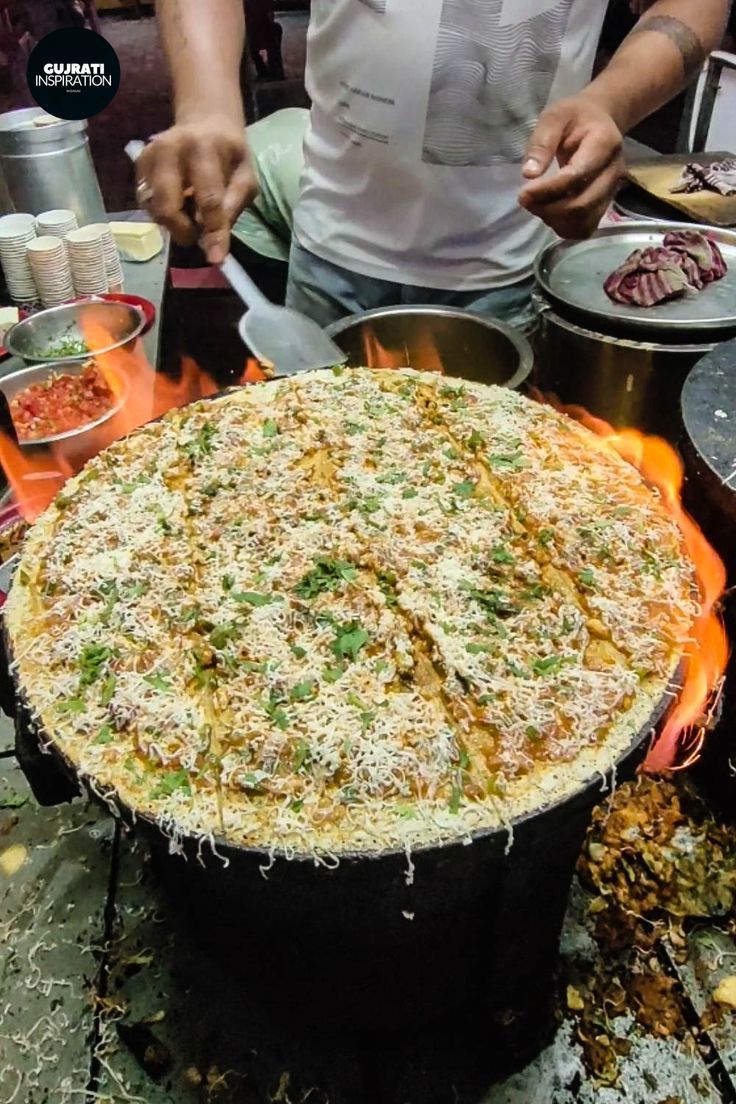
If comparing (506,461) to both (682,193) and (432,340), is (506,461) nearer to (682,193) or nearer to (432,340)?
(432,340)

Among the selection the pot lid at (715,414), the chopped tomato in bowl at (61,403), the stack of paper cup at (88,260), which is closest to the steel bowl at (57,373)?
the chopped tomato in bowl at (61,403)

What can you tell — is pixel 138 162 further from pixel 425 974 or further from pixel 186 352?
pixel 186 352

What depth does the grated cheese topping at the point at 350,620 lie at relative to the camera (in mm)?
1592

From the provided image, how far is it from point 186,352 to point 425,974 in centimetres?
469

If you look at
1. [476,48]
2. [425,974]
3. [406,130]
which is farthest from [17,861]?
[476,48]

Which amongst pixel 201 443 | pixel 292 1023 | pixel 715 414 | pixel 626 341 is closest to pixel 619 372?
pixel 626 341

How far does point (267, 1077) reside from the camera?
7.59ft

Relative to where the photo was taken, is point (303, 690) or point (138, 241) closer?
point (303, 690)

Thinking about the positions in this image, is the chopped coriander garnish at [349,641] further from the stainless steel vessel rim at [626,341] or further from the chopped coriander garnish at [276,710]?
the stainless steel vessel rim at [626,341]

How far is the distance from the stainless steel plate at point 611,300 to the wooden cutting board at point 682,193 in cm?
87

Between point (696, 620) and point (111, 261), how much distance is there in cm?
387

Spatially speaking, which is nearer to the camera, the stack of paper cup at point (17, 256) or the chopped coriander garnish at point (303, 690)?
the chopped coriander garnish at point (303, 690)

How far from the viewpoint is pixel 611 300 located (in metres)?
3.57

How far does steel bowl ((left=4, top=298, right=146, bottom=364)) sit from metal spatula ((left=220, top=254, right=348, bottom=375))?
111 cm
